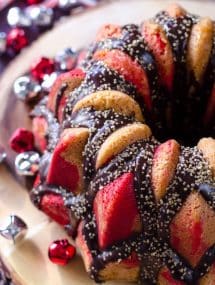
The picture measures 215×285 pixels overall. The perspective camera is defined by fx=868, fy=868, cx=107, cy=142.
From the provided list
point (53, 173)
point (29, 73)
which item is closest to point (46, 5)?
point (29, 73)

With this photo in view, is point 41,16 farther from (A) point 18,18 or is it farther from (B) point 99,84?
(B) point 99,84

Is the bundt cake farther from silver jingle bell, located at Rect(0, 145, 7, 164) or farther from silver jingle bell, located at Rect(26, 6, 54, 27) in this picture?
silver jingle bell, located at Rect(26, 6, 54, 27)

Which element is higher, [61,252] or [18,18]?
[18,18]

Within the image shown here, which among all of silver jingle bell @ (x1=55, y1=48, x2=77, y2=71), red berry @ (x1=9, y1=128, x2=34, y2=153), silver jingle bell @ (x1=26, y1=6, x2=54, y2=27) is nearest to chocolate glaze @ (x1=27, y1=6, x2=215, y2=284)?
red berry @ (x1=9, y1=128, x2=34, y2=153)

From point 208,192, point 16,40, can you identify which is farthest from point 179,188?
point 16,40

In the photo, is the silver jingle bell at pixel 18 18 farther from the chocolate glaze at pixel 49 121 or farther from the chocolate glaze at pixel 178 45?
the chocolate glaze at pixel 178 45
